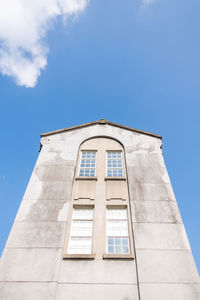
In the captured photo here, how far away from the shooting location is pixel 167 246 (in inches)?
381

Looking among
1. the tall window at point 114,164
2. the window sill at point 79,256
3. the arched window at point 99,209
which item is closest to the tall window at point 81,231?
the arched window at point 99,209

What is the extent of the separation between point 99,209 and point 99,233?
145cm

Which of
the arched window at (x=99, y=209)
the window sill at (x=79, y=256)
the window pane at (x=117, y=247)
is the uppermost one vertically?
the arched window at (x=99, y=209)

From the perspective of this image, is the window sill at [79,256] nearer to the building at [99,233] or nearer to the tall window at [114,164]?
the building at [99,233]

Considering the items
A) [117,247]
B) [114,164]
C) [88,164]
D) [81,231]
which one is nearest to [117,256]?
[117,247]

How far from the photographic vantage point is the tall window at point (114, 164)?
13906 mm

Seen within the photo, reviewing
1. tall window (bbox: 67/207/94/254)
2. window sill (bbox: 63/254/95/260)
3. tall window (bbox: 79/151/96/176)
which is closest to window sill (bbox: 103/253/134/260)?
window sill (bbox: 63/254/95/260)

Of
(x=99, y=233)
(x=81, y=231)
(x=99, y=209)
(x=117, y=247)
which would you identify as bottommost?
(x=117, y=247)

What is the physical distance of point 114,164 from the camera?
14.7 m

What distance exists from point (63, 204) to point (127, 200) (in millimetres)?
3668

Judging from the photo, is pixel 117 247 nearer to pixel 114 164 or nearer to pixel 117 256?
pixel 117 256

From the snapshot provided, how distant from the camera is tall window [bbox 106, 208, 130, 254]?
393 inches

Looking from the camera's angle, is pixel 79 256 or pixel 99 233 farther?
pixel 99 233

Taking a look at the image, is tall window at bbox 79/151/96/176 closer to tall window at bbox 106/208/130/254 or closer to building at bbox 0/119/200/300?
building at bbox 0/119/200/300
